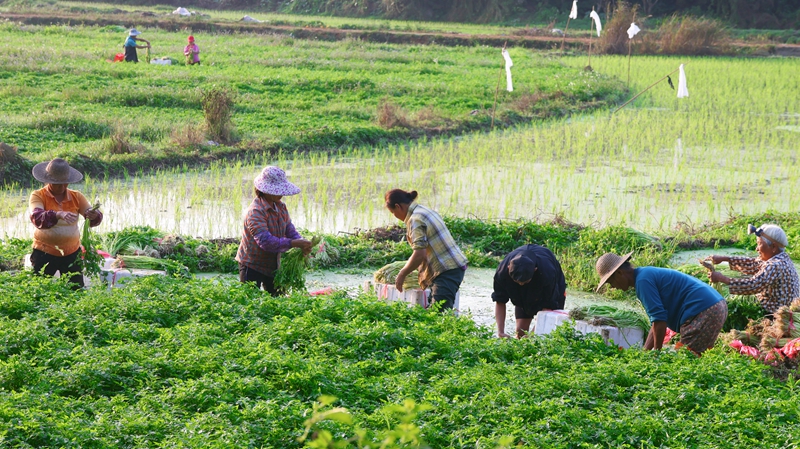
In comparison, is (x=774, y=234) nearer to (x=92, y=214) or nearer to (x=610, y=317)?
(x=610, y=317)

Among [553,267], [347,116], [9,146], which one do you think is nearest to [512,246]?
[553,267]

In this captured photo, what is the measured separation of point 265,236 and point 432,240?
1.26 m

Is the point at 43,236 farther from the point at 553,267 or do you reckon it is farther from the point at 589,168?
the point at 589,168

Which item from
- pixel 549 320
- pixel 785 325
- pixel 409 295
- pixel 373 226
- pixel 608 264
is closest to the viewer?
pixel 608 264

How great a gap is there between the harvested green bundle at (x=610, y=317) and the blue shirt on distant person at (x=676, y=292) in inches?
19.6

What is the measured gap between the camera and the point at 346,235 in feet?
31.9

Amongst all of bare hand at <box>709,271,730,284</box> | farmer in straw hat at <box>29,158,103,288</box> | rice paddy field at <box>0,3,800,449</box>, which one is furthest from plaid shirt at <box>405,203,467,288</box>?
farmer in straw hat at <box>29,158,103,288</box>

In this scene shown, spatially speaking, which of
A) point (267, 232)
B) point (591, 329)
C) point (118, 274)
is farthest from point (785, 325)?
point (118, 274)

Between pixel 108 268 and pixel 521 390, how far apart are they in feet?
13.4

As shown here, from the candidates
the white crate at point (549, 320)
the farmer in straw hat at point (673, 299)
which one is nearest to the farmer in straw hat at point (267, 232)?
the white crate at point (549, 320)

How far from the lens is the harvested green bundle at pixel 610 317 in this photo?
21.7ft

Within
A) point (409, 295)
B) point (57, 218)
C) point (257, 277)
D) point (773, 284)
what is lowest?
point (409, 295)

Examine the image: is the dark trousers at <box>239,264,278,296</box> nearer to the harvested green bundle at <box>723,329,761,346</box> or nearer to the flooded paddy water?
the flooded paddy water

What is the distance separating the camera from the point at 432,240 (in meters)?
6.68
